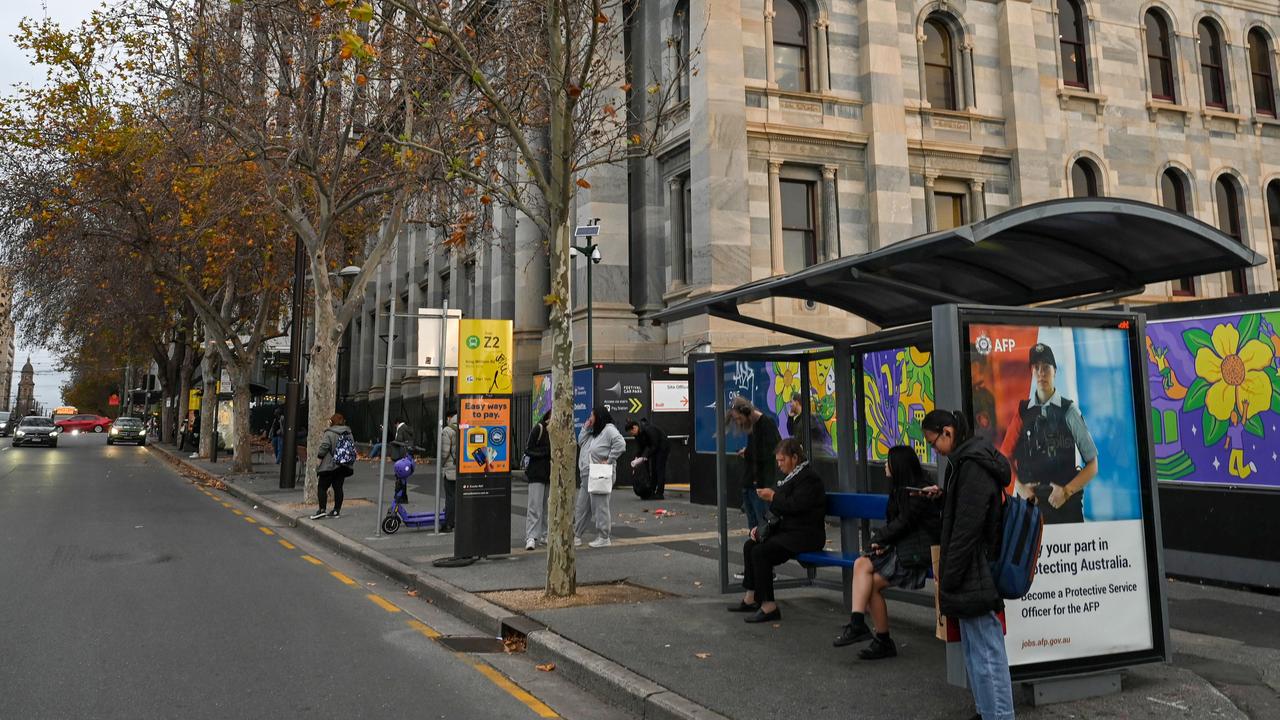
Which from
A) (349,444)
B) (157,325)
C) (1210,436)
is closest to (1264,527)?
(1210,436)

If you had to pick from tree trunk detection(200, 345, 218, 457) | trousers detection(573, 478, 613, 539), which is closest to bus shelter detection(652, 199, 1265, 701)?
trousers detection(573, 478, 613, 539)

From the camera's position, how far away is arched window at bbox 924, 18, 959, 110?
2381 cm

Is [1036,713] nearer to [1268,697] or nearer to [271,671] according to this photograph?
[1268,697]

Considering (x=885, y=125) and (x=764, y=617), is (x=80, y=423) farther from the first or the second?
(x=764, y=617)

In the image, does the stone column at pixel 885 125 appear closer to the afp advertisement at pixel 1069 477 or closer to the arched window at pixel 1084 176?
the arched window at pixel 1084 176

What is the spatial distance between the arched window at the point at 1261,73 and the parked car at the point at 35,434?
2164 inches

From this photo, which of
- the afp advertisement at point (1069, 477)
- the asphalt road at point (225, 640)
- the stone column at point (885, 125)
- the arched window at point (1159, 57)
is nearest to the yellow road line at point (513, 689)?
the asphalt road at point (225, 640)

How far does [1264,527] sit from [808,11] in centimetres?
1793

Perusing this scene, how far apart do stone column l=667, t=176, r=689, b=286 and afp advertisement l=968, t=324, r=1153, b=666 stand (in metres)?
17.8

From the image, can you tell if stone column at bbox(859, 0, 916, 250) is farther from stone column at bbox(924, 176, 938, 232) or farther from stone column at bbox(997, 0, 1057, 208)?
stone column at bbox(997, 0, 1057, 208)

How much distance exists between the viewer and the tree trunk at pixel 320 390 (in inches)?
688

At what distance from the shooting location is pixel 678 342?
2241cm

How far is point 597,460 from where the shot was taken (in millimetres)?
11641

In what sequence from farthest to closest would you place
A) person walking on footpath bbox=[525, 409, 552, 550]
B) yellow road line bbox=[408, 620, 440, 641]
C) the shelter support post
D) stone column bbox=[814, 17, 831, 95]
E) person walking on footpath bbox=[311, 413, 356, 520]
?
stone column bbox=[814, 17, 831, 95] → person walking on footpath bbox=[311, 413, 356, 520] → person walking on footpath bbox=[525, 409, 552, 550] → the shelter support post → yellow road line bbox=[408, 620, 440, 641]
